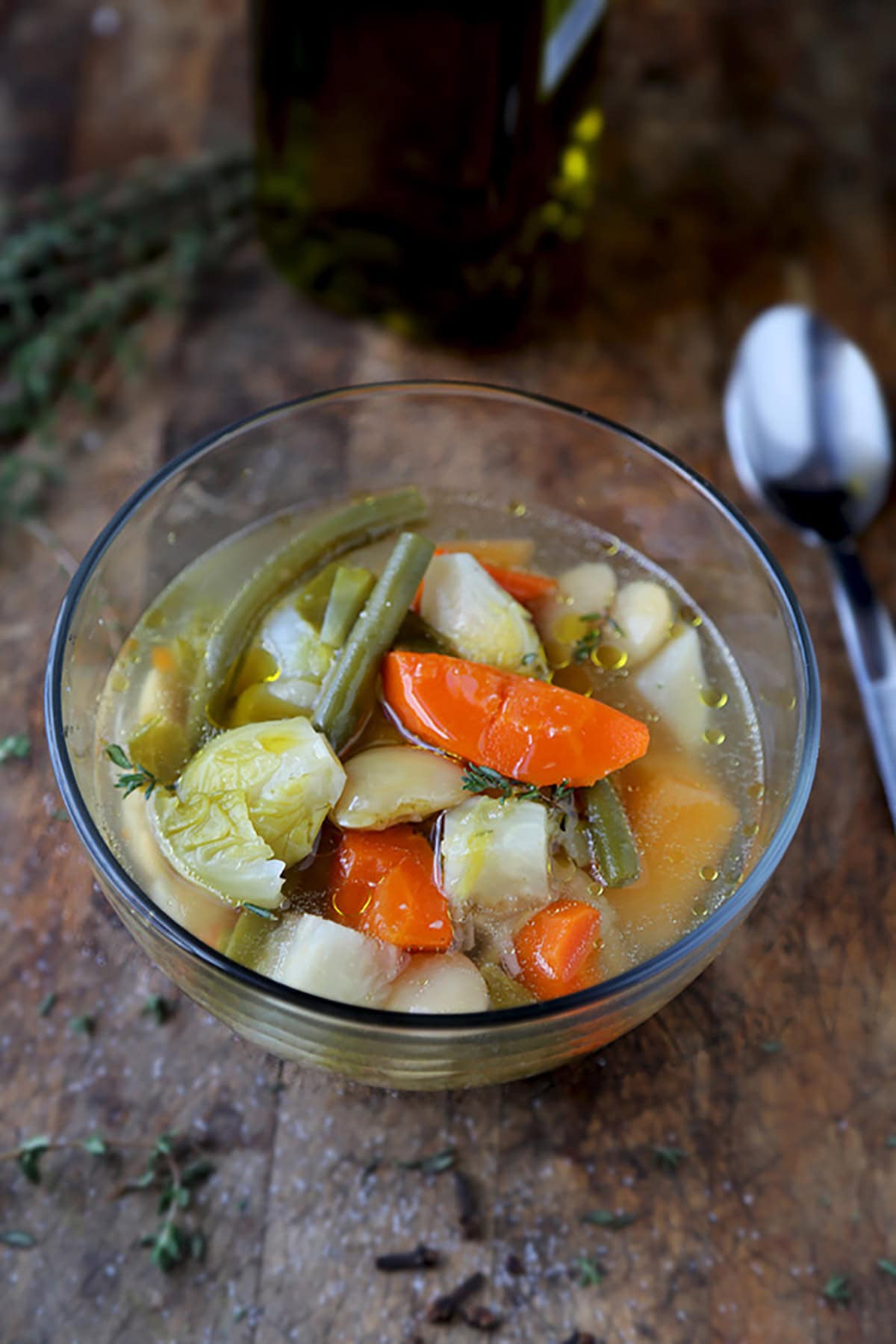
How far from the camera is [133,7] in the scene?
2895 millimetres

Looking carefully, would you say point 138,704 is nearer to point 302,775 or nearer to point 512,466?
point 302,775

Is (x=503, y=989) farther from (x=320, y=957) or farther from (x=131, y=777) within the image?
(x=131, y=777)

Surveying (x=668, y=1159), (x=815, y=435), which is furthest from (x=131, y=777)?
(x=815, y=435)

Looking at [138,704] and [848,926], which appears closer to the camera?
[138,704]

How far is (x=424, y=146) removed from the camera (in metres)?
2.23

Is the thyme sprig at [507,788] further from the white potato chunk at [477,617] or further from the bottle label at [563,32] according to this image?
the bottle label at [563,32]

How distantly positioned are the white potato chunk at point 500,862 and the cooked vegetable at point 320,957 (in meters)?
0.12

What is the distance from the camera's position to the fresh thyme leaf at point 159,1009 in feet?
5.77

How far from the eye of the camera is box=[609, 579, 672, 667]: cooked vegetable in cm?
180

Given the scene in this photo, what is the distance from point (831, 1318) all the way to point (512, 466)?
137 cm

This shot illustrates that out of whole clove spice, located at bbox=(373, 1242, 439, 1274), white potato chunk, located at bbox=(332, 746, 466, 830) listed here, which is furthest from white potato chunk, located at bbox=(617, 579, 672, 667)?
whole clove spice, located at bbox=(373, 1242, 439, 1274)

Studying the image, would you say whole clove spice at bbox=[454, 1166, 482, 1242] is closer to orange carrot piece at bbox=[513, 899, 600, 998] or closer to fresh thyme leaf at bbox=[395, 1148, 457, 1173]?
fresh thyme leaf at bbox=[395, 1148, 457, 1173]

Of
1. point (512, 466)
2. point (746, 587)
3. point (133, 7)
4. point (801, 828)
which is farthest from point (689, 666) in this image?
point (133, 7)

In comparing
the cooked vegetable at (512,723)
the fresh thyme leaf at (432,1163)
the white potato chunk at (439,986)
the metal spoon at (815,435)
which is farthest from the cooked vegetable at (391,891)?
the metal spoon at (815,435)
